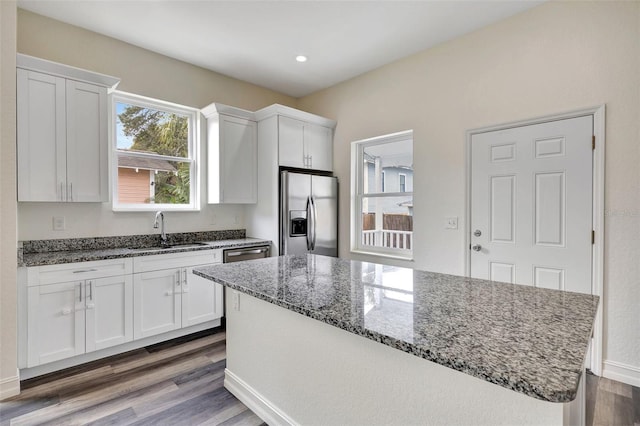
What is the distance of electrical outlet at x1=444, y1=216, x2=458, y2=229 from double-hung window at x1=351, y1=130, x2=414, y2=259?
45 cm

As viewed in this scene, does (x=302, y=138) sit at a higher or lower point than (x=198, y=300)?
higher

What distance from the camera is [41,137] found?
8.19 ft

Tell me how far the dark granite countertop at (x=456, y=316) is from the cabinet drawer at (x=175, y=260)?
1264 millimetres

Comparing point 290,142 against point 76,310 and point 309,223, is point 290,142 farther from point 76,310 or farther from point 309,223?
point 76,310

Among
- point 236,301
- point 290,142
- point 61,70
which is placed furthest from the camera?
point 290,142

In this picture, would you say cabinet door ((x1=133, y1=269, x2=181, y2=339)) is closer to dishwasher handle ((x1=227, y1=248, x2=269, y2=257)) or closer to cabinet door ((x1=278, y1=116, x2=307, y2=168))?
dishwasher handle ((x1=227, y1=248, x2=269, y2=257))

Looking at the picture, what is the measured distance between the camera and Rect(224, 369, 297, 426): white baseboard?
1.75 meters

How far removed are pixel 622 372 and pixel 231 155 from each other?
3.95m

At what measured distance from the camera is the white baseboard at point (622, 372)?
2.24 m

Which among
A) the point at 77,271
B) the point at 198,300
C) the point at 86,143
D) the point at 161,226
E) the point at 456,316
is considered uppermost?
the point at 86,143

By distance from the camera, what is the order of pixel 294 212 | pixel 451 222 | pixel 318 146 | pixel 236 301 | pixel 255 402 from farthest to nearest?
1. pixel 318 146
2. pixel 294 212
3. pixel 451 222
4. pixel 236 301
5. pixel 255 402

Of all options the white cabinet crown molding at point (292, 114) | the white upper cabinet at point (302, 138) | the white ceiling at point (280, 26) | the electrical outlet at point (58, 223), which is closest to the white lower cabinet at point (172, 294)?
the electrical outlet at point (58, 223)

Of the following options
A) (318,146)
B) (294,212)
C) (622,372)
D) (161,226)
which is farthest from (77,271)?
(622,372)

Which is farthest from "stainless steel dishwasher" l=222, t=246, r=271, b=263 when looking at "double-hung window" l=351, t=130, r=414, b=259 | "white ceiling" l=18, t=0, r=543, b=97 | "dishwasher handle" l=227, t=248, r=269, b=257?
"white ceiling" l=18, t=0, r=543, b=97
